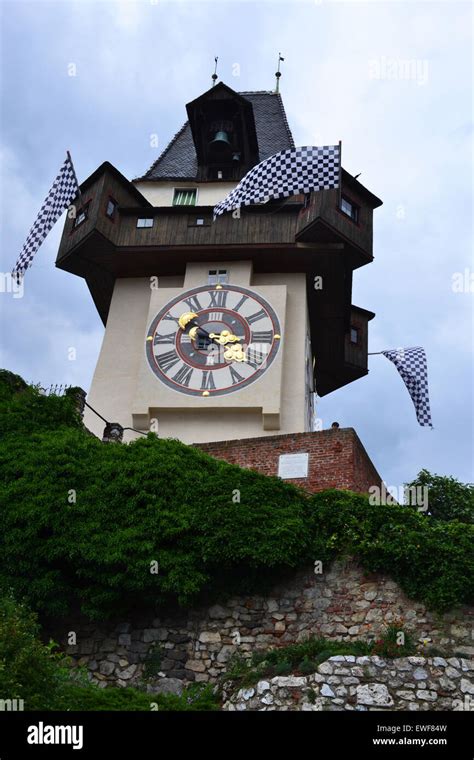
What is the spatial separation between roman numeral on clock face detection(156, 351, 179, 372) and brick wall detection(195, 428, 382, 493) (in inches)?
226

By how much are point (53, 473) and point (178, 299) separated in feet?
36.7

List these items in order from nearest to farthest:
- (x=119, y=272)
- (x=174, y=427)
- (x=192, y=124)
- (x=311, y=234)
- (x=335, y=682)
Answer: (x=335, y=682), (x=174, y=427), (x=311, y=234), (x=119, y=272), (x=192, y=124)

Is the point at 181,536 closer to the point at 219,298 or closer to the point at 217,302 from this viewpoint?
the point at 217,302

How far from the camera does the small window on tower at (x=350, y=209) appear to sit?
27953mm

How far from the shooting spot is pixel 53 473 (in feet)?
53.5

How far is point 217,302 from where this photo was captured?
2650cm

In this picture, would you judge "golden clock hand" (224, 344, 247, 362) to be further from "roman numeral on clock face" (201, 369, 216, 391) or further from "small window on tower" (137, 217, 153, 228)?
"small window on tower" (137, 217, 153, 228)

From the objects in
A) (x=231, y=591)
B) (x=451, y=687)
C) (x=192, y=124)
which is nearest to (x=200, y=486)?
(x=231, y=591)

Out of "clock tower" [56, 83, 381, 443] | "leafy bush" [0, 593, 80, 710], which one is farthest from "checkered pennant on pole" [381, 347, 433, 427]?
"leafy bush" [0, 593, 80, 710]

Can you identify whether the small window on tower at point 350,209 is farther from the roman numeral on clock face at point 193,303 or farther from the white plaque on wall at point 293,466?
the white plaque on wall at point 293,466

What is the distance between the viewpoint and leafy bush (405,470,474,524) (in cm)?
2256
